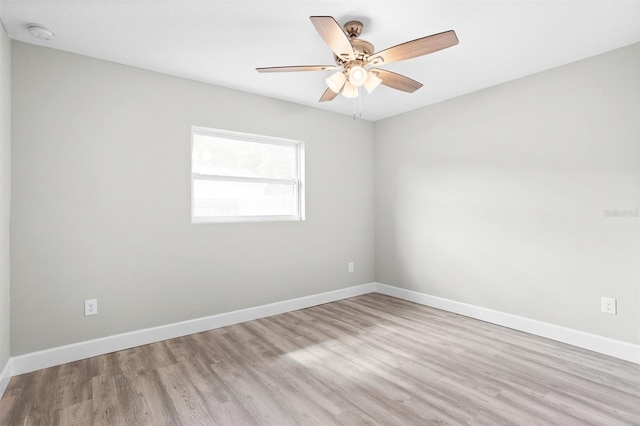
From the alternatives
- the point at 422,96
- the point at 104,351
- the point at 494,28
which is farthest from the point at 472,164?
the point at 104,351

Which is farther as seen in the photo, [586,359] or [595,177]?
[595,177]

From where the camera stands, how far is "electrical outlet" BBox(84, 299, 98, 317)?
262cm

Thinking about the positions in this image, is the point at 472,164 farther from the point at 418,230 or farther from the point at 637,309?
the point at 637,309

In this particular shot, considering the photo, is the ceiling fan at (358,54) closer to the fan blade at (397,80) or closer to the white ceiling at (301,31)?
the fan blade at (397,80)

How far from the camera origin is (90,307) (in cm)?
264

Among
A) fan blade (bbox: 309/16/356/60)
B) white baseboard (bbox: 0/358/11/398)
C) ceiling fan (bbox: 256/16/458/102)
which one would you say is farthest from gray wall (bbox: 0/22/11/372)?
fan blade (bbox: 309/16/356/60)

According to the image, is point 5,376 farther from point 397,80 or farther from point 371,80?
point 397,80

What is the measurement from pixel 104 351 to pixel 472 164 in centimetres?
396

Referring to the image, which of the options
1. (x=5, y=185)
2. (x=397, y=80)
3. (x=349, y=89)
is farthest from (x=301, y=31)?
(x=5, y=185)

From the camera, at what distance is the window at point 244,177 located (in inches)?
130

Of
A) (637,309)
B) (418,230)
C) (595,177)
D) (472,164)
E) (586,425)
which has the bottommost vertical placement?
(586,425)

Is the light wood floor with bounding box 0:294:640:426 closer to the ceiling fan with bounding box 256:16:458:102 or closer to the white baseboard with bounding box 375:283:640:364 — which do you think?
the white baseboard with bounding box 375:283:640:364

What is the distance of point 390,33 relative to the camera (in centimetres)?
233

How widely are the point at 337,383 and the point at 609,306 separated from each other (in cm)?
232
